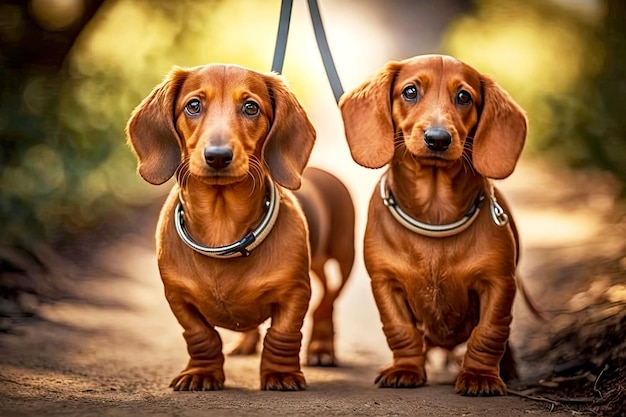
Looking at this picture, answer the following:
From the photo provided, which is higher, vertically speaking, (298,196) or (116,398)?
(298,196)

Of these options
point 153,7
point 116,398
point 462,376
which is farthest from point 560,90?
point 116,398

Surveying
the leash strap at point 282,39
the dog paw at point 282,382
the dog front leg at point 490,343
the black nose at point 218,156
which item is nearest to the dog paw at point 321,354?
the dog paw at point 282,382

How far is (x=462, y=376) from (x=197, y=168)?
4.39ft

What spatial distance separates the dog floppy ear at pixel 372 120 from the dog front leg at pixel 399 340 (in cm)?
52

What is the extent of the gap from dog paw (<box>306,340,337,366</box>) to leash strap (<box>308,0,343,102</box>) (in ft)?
4.16

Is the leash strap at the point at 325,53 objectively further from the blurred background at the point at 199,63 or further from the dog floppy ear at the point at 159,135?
the blurred background at the point at 199,63

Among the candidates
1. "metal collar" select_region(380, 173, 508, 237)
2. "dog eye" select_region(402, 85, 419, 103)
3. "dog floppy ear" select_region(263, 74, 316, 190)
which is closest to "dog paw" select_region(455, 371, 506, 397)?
"metal collar" select_region(380, 173, 508, 237)

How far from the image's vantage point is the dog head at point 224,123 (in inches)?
157

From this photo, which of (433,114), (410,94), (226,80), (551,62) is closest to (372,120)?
(410,94)

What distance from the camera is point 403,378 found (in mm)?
4203

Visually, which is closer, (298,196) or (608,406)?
(608,406)

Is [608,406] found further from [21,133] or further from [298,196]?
[21,133]

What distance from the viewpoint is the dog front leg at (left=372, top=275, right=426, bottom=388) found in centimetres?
422

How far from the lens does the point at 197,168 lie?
12.7 ft
